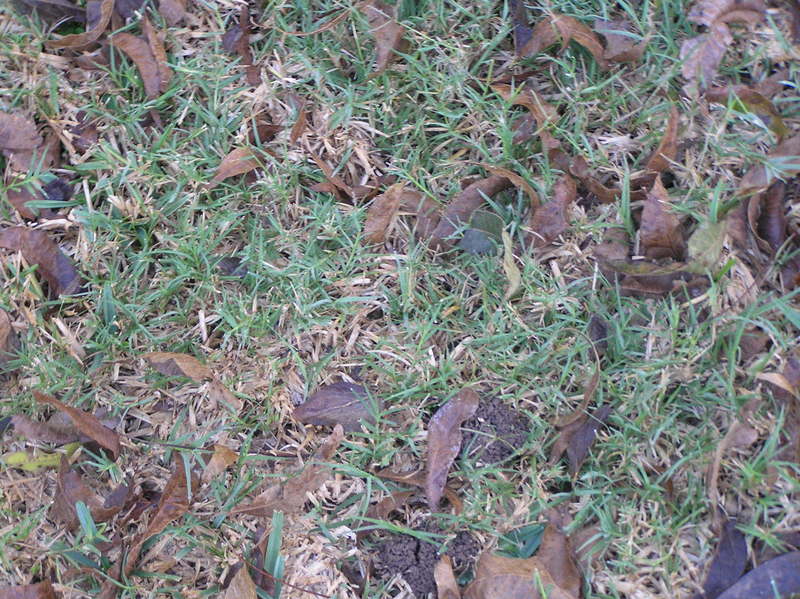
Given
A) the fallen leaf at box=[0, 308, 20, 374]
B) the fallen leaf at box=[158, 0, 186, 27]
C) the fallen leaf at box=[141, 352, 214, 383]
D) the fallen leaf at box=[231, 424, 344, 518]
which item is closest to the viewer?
the fallen leaf at box=[231, 424, 344, 518]

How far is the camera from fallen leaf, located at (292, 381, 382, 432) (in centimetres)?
217

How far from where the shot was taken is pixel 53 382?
89.9 inches

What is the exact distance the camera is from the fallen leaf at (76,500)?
212cm

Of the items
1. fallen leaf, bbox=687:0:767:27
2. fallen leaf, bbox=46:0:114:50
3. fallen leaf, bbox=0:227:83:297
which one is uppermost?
fallen leaf, bbox=687:0:767:27

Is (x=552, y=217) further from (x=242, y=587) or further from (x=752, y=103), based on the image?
(x=242, y=587)

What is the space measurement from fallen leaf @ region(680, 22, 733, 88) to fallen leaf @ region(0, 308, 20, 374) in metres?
2.17

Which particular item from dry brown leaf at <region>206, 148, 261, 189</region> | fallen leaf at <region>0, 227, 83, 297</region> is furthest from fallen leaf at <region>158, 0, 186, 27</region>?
fallen leaf at <region>0, 227, 83, 297</region>

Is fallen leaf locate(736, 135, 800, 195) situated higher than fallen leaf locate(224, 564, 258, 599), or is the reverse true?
fallen leaf locate(736, 135, 800, 195)

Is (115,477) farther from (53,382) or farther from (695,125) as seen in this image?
(695,125)

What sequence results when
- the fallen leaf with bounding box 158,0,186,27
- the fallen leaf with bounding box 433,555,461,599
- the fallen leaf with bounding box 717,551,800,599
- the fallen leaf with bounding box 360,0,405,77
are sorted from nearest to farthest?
the fallen leaf with bounding box 717,551,800,599 → the fallen leaf with bounding box 433,555,461,599 → the fallen leaf with bounding box 360,0,405,77 → the fallen leaf with bounding box 158,0,186,27

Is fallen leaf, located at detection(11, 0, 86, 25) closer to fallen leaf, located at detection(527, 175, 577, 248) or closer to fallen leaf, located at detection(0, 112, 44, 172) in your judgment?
fallen leaf, located at detection(0, 112, 44, 172)

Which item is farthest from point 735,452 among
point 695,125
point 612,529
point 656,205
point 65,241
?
point 65,241

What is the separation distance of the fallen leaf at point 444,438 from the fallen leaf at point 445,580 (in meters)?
0.14

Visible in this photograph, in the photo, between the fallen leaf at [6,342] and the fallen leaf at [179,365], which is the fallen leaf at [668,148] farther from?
the fallen leaf at [6,342]
